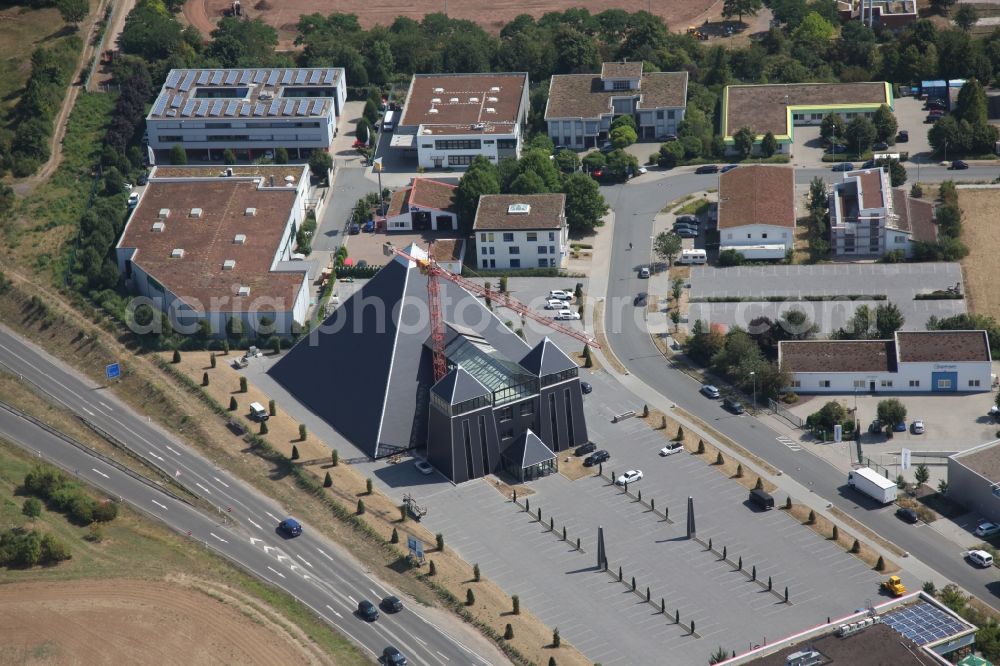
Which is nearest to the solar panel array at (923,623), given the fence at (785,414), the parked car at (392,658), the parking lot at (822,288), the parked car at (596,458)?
the fence at (785,414)

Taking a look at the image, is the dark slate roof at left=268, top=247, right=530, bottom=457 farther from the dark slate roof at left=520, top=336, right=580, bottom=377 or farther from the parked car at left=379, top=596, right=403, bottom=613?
the parked car at left=379, top=596, right=403, bottom=613

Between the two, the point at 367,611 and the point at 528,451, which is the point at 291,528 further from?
the point at 528,451

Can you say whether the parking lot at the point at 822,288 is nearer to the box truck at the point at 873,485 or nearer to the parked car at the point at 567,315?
the parked car at the point at 567,315

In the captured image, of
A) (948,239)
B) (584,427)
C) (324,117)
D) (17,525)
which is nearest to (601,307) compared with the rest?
(584,427)

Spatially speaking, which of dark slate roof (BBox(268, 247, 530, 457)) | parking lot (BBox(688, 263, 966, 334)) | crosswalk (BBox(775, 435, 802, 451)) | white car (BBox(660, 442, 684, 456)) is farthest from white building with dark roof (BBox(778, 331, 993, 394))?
dark slate roof (BBox(268, 247, 530, 457))

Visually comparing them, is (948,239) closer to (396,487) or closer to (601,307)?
(601,307)
